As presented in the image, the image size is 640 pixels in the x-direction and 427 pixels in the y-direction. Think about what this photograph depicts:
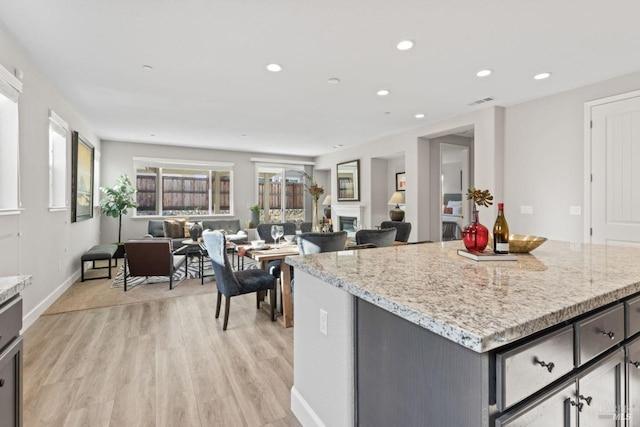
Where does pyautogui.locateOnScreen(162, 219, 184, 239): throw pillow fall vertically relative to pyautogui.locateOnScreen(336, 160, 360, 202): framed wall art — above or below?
below

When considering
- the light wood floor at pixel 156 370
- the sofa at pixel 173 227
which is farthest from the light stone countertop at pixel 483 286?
the sofa at pixel 173 227

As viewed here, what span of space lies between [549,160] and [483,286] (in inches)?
154

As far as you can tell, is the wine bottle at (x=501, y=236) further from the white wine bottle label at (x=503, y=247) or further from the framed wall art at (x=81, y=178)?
the framed wall art at (x=81, y=178)

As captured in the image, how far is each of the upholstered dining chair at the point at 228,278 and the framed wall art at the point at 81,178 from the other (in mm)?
2829

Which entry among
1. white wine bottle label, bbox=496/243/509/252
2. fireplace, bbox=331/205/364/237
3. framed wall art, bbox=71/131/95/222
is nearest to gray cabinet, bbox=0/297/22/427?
white wine bottle label, bbox=496/243/509/252

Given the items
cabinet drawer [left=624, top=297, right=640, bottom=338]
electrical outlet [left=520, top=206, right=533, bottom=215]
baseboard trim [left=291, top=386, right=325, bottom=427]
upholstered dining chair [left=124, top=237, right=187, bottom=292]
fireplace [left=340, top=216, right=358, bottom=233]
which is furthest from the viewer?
fireplace [left=340, top=216, right=358, bottom=233]

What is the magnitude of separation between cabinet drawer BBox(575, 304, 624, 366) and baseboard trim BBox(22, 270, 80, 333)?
12.9ft

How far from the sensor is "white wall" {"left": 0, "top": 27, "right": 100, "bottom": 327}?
269cm

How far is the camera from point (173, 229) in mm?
6637

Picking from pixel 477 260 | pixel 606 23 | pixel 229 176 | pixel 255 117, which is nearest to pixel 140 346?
pixel 477 260

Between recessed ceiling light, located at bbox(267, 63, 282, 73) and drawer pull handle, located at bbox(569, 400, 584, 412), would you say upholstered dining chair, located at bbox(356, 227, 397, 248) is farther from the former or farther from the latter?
drawer pull handle, located at bbox(569, 400, 584, 412)

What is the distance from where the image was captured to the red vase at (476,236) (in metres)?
1.66

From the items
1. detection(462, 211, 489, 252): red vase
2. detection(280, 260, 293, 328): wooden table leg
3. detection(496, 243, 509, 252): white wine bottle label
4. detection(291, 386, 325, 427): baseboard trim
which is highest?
detection(462, 211, 489, 252): red vase

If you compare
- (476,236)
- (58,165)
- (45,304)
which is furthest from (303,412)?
(58,165)
